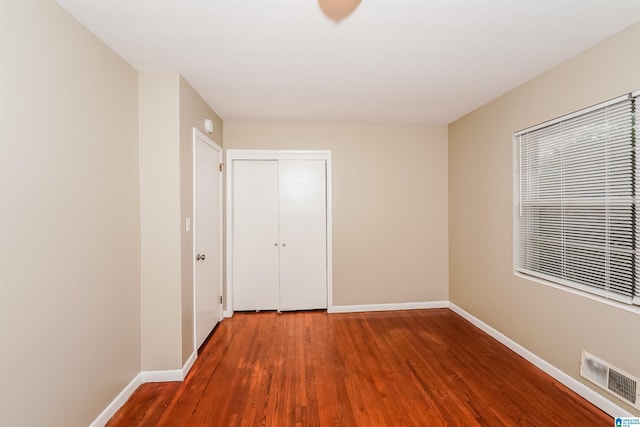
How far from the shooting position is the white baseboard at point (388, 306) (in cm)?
360

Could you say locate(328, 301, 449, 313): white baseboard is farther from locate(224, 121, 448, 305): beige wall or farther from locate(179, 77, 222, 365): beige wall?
locate(179, 77, 222, 365): beige wall

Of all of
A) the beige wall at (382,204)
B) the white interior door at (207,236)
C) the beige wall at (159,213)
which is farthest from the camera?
the beige wall at (382,204)

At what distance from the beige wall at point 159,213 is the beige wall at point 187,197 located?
6 centimetres

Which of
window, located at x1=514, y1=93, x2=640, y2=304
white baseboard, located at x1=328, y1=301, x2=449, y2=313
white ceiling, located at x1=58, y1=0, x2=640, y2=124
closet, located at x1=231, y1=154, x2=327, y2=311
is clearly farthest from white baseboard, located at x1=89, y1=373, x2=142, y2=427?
window, located at x1=514, y1=93, x2=640, y2=304

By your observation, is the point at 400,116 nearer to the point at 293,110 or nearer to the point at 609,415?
the point at 293,110

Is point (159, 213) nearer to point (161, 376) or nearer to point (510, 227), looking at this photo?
point (161, 376)

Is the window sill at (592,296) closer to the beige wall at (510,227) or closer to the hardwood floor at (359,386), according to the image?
the beige wall at (510,227)

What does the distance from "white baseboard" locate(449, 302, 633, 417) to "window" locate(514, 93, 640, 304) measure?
687 millimetres

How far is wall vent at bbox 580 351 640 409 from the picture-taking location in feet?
5.45

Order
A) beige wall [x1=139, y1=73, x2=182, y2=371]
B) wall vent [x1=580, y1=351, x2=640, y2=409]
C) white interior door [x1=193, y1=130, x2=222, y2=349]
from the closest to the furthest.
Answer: wall vent [x1=580, y1=351, x2=640, y2=409] < beige wall [x1=139, y1=73, x2=182, y2=371] < white interior door [x1=193, y1=130, x2=222, y2=349]

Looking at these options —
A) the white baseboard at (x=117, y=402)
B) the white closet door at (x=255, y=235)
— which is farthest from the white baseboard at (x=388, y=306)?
the white baseboard at (x=117, y=402)

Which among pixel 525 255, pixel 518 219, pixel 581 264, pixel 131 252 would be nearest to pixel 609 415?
pixel 581 264

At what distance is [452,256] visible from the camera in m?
3.68

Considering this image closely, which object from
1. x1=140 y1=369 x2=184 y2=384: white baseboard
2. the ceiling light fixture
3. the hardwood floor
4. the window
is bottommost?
the hardwood floor
